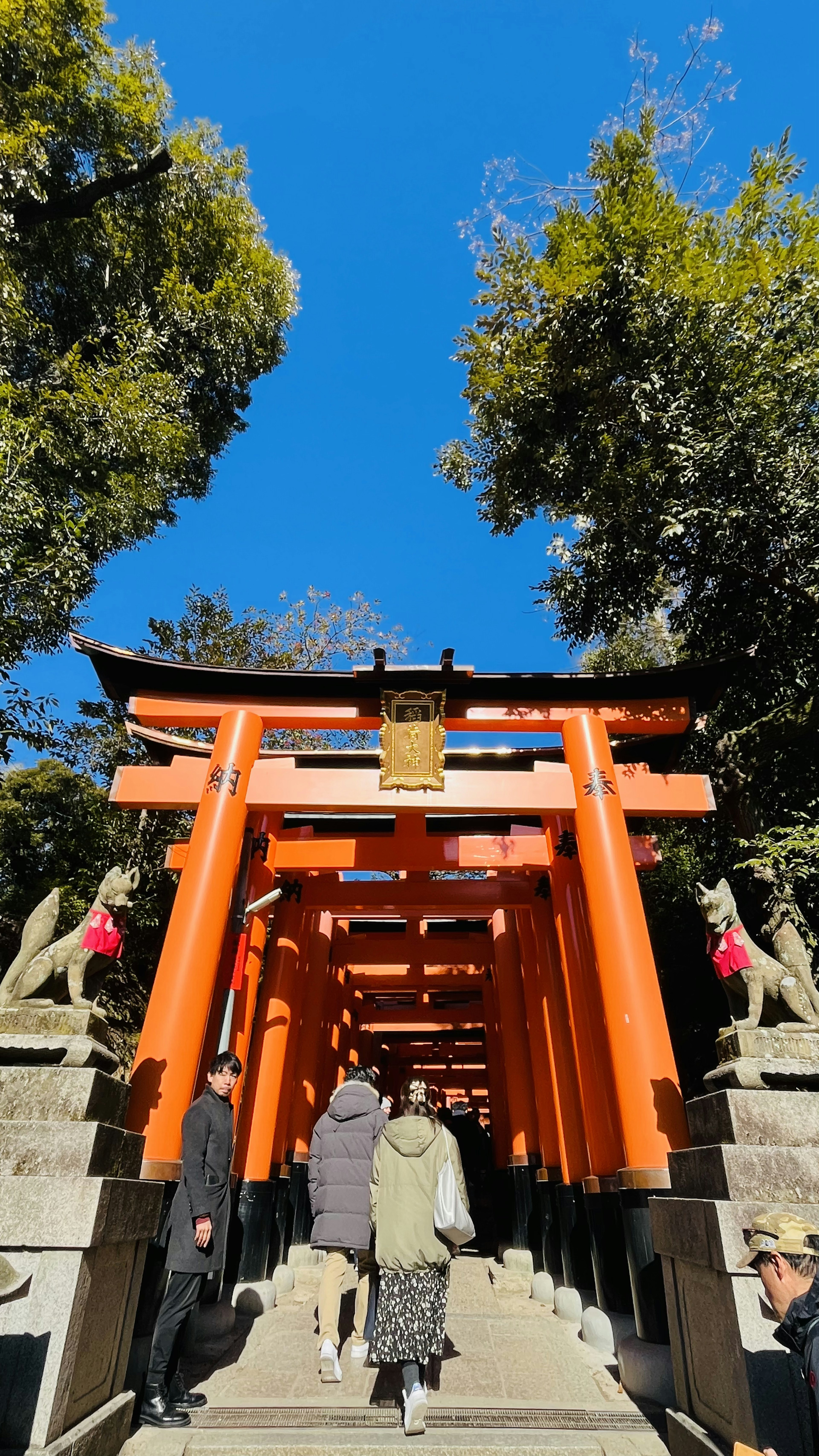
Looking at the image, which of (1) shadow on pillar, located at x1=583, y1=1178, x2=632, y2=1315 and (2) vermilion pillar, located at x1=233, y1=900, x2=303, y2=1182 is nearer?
(1) shadow on pillar, located at x1=583, y1=1178, x2=632, y2=1315

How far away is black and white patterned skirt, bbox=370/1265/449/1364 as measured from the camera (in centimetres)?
347

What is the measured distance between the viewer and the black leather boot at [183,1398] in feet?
11.8

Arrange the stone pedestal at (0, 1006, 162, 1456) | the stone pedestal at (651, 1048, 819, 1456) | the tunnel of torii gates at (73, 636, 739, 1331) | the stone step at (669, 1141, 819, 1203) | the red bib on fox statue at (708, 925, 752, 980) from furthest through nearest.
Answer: the tunnel of torii gates at (73, 636, 739, 1331), the red bib on fox statue at (708, 925, 752, 980), the stone step at (669, 1141, 819, 1203), the stone pedestal at (0, 1006, 162, 1456), the stone pedestal at (651, 1048, 819, 1456)

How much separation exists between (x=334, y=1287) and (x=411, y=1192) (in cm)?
108

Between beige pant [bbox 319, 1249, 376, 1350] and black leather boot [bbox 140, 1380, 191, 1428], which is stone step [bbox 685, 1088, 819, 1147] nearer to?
beige pant [bbox 319, 1249, 376, 1350]

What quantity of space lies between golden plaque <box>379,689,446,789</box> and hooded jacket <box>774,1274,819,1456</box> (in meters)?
5.10

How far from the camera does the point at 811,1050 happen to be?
3.50 meters

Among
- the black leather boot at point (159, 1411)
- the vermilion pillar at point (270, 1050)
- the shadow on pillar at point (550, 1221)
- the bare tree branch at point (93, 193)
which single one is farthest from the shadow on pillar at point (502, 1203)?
the bare tree branch at point (93, 193)

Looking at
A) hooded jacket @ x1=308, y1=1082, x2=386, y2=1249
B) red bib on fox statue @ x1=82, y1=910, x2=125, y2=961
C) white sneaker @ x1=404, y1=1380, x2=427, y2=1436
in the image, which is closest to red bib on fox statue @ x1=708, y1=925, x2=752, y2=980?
hooded jacket @ x1=308, y1=1082, x2=386, y2=1249

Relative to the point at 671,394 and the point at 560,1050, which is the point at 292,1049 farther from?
the point at 671,394

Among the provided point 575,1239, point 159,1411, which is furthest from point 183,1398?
point 575,1239

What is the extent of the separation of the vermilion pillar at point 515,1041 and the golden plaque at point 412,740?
4.43 meters

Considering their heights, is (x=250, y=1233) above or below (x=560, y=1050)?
below

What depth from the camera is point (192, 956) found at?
5770 mm
